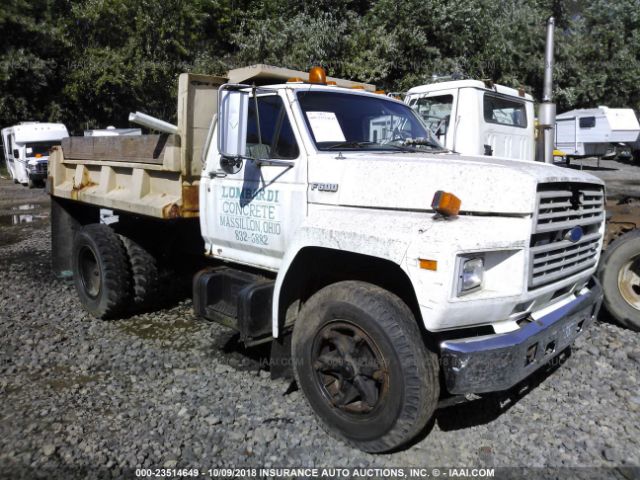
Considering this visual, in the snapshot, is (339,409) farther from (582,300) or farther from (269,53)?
(269,53)

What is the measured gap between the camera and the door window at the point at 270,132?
4.11 metres

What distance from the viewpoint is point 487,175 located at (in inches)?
127

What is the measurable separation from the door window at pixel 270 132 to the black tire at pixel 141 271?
78.4 inches

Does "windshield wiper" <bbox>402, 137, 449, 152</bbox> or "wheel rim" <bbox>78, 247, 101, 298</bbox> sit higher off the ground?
"windshield wiper" <bbox>402, 137, 449, 152</bbox>

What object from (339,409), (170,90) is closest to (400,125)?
(339,409)

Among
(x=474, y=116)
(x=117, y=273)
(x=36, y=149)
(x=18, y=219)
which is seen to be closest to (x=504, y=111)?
(x=474, y=116)

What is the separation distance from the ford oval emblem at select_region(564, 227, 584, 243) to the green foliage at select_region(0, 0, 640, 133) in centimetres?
1394

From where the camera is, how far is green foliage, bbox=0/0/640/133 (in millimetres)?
17766

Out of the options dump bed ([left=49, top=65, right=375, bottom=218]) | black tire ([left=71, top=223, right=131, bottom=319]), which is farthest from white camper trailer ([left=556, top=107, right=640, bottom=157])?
Result: black tire ([left=71, top=223, right=131, bottom=319])

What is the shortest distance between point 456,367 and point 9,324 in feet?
15.3

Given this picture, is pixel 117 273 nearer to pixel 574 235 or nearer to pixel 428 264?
pixel 428 264

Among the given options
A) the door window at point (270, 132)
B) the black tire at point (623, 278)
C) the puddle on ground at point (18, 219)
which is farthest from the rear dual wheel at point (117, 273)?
the puddle on ground at point (18, 219)

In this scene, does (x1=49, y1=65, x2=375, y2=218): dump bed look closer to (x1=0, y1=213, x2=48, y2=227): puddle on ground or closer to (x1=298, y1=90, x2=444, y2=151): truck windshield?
(x1=298, y1=90, x2=444, y2=151): truck windshield

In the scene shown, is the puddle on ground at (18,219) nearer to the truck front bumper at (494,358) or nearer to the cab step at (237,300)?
the cab step at (237,300)
